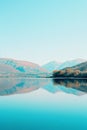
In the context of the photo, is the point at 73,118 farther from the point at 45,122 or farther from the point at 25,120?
the point at 25,120

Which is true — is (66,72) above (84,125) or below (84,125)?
above

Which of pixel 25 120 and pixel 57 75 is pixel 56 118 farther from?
pixel 57 75

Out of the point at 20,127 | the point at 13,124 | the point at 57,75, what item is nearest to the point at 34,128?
the point at 20,127

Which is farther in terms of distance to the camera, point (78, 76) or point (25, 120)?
point (78, 76)

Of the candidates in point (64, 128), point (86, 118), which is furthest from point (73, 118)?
point (64, 128)

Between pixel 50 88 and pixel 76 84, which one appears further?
pixel 76 84

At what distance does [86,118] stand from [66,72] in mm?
144964

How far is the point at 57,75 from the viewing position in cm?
17762

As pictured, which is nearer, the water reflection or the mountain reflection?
the water reflection

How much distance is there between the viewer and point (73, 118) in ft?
70.8

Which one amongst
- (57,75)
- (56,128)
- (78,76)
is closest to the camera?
(56,128)

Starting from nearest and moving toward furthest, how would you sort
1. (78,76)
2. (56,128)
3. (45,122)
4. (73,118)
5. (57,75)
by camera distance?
1. (56,128)
2. (45,122)
3. (73,118)
4. (78,76)
5. (57,75)

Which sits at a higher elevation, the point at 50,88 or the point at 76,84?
the point at 76,84

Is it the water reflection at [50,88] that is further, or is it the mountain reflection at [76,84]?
the mountain reflection at [76,84]
